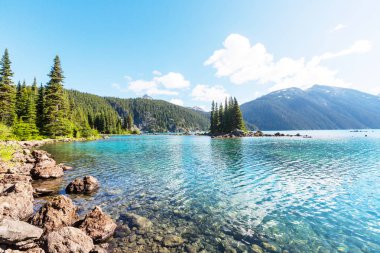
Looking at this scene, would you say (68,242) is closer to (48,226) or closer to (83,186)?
(48,226)

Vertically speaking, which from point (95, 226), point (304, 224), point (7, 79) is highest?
point (7, 79)

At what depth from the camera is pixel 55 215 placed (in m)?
12.2

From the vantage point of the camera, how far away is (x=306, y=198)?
17453 mm

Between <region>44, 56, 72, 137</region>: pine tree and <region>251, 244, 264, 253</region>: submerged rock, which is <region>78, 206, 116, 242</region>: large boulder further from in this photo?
<region>44, 56, 72, 137</region>: pine tree

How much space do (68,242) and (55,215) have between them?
12.3 feet

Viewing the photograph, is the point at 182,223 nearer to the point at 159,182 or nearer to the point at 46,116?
the point at 159,182

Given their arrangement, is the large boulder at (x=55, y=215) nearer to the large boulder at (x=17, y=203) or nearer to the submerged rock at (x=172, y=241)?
the large boulder at (x=17, y=203)

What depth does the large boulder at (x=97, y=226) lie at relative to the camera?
1099 cm

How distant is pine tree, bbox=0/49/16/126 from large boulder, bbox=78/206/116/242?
73021mm

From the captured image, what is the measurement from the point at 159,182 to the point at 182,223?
32.3ft

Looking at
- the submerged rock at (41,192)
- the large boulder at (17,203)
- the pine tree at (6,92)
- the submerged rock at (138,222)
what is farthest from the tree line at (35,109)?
the submerged rock at (138,222)

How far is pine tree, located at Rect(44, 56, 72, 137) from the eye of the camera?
7431 cm

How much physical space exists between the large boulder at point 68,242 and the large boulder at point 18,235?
78cm

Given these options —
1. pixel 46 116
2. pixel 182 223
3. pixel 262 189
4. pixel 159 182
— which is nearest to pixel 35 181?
pixel 159 182
